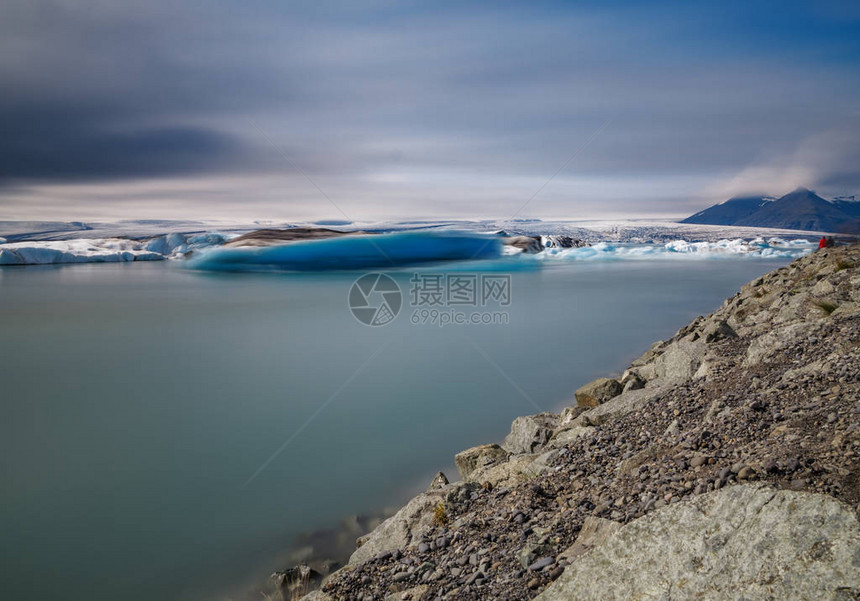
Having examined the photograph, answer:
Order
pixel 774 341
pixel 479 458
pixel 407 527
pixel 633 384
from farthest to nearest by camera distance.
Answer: pixel 633 384
pixel 479 458
pixel 774 341
pixel 407 527

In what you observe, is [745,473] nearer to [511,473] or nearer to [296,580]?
[511,473]

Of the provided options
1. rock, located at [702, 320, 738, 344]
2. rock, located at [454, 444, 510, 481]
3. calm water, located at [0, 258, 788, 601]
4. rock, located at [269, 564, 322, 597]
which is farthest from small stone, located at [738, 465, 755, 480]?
calm water, located at [0, 258, 788, 601]

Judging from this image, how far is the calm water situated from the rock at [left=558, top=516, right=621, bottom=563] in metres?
2.71

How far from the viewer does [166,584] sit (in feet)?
12.1

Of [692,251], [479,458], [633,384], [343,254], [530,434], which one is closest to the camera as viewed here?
[479,458]

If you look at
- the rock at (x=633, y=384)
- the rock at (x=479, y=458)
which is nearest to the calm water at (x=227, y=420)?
the rock at (x=479, y=458)

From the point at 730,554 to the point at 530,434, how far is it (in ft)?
8.96

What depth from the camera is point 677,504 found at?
2006mm

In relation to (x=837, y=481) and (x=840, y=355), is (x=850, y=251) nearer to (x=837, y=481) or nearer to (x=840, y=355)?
(x=840, y=355)

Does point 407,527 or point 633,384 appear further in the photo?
point 633,384

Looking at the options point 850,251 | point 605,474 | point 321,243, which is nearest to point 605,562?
point 605,474

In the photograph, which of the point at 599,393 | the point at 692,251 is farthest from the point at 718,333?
the point at 692,251

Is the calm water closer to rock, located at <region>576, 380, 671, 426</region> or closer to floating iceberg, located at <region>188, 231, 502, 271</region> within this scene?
rock, located at <region>576, 380, 671, 426</region>

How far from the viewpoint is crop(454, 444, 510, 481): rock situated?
4.19 meters
